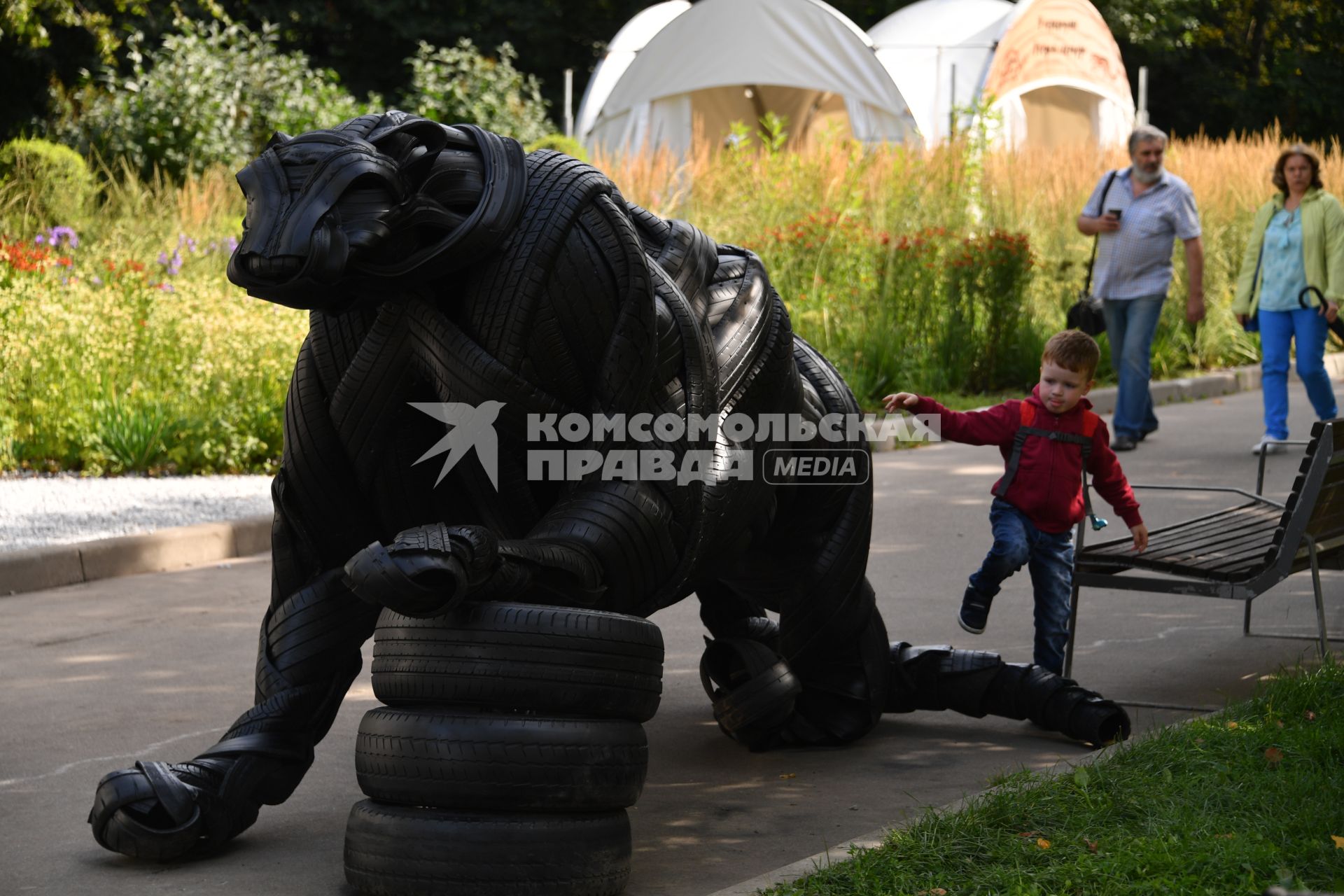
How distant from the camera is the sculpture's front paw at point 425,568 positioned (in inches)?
124

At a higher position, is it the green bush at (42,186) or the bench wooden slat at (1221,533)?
the green bush at (42,186)

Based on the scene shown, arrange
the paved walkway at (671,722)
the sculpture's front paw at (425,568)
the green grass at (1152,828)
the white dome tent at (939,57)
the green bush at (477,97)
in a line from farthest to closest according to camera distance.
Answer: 1. the green bush at (477,97)
2. the white dome tent at (939,57)
3. the paved walkway at (671,722)
4. the green grass at (1152,828)
5. the sculpture's front paw at (425,568)

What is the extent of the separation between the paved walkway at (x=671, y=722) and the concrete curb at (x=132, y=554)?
0.35ft

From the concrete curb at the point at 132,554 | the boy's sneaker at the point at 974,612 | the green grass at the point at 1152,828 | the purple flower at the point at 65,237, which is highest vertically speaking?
the purple flower at the point at 65,237

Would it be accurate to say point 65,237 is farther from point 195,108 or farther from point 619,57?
point 619,57

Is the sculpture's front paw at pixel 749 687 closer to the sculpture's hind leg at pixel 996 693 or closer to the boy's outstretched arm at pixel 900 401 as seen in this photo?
the sculpture's hind leg at pixel 996 693

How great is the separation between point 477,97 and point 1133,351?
18.9m

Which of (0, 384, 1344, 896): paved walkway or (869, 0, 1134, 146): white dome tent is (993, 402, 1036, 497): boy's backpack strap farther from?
(869, 0, 1134, 146): white dome tent

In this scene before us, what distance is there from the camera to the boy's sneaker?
206 inches

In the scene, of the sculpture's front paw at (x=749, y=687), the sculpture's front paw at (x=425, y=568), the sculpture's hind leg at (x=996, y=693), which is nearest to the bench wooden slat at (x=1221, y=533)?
the sculpture's hind leg at (x=996, y=693)

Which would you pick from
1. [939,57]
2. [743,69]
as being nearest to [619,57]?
[743,69]

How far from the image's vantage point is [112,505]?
28.5 ft

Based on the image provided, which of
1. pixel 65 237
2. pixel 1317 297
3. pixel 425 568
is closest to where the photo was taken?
pixel 425 568

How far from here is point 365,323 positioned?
140 inches
